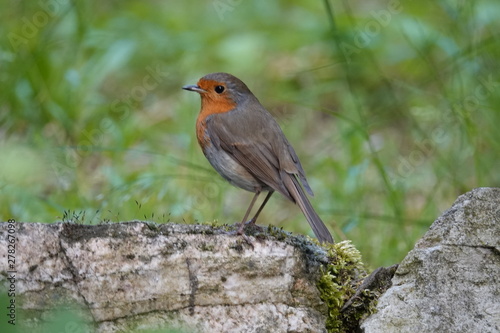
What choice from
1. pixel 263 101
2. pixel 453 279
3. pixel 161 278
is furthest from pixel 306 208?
pixel 263 101

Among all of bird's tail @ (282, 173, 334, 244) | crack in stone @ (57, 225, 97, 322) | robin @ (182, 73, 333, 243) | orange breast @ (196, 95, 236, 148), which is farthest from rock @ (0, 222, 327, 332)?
orange breast @ (196, 95, 236, 148)

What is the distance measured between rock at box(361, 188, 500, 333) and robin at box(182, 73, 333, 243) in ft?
2.58

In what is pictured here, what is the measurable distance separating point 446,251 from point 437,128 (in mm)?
3457

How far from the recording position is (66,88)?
634 cm

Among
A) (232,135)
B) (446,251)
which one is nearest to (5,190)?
(232,135)

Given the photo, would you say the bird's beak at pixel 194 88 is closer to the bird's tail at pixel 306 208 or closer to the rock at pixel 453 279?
the bird's tail at pixel 306 208

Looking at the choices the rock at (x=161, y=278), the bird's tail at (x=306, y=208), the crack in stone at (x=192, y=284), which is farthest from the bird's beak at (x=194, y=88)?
the crack in stone at (x=192, y=284)

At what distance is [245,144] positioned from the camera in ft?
13.3

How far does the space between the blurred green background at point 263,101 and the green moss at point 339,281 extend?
3.21 ft

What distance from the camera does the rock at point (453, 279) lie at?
2.85 metres

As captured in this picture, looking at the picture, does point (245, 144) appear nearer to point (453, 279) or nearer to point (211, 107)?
point (211, 107)

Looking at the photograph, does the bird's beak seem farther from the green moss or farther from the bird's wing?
the green moss

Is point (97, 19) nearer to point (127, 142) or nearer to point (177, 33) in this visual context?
point (177, 33)

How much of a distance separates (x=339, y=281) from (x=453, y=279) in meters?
0.55
